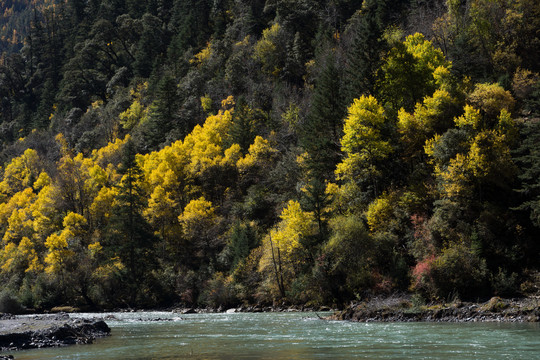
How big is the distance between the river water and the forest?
512 inches

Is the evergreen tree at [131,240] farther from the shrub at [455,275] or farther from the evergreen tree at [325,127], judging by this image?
the shrub at [455,275]

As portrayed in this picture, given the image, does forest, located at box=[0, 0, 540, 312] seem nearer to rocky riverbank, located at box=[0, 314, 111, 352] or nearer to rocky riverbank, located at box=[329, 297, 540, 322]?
rocky riverbank, located at box=[329, 297, 540, 322]

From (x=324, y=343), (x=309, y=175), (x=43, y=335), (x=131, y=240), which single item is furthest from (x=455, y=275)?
(x=131, y=240)

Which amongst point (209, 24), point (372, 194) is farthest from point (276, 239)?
point (209, 24)

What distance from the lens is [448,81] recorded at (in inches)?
2165

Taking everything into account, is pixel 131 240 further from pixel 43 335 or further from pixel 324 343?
pixel 324 343

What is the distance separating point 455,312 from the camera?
3462 centimetres

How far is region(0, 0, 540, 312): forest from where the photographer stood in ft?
150

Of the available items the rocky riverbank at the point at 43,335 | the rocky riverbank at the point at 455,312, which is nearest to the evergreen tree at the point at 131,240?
the rocky riverbank at the point at 43,335

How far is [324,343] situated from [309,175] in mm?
37000

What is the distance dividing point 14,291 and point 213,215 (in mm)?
28455

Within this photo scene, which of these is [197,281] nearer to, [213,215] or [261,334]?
[213,215]

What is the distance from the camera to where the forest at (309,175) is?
4559 centimetres

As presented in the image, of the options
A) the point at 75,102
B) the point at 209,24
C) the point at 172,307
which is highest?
the point at 209,24
